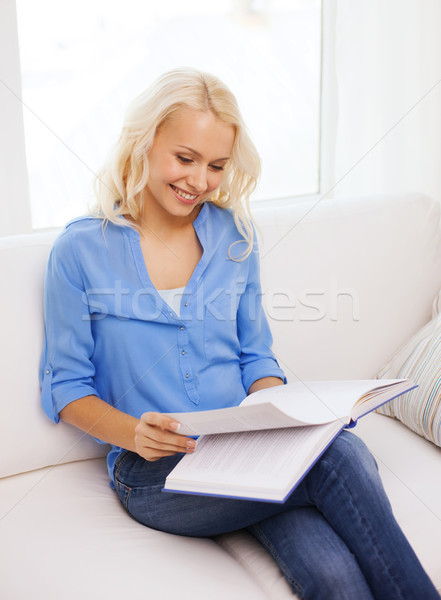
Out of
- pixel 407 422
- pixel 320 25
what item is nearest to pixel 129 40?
pixel 320 25

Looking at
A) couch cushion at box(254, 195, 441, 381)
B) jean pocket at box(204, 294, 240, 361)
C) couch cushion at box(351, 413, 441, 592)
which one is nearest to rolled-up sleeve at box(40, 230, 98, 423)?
jean pocket at box(204, 294, 240, 361)

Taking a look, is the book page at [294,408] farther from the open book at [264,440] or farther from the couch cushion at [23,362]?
the couch cushion at [23,362]

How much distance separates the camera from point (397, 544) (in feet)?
3.30

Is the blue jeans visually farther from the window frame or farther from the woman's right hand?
the window frame

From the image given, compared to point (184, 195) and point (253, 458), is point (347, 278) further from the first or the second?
point (253, 458)

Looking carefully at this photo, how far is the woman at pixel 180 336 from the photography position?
3.41ft

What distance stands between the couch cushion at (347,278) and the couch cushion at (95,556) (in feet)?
1.89

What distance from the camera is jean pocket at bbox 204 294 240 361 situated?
133cm

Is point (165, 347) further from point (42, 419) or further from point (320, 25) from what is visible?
point (320, 25)

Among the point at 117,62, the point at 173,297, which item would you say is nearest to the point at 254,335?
the point at 173,297

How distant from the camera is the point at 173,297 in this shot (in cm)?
132

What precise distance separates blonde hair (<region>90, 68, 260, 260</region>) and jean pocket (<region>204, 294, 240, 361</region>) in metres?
0.12

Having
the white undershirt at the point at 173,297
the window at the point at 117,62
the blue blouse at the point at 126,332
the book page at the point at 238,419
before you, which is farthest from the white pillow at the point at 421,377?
the window at the point at 117,62

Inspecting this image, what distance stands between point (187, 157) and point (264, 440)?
0.57 metres
